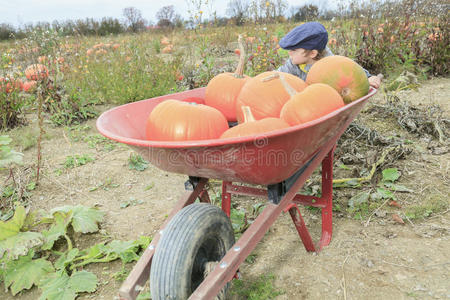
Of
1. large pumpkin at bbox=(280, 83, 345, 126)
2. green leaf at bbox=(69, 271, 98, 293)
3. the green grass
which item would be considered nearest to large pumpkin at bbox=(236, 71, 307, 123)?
large pumpkin at bbox=(280, 83, 345, 126)

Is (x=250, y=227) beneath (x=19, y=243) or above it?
above

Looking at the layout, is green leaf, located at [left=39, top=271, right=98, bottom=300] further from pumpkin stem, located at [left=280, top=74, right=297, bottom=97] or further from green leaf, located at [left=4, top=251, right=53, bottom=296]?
pumpkin stem, located at [left=280, top=74, right=297, bottom=97]

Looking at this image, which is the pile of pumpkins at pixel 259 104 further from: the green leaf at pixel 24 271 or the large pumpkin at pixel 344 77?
the green leaf at pixel 24 271

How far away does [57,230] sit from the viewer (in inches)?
85.7

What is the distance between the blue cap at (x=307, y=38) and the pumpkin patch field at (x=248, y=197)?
46 cm

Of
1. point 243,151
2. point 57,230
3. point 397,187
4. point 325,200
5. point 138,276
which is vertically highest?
point 243,151

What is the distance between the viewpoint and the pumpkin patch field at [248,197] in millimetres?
1562

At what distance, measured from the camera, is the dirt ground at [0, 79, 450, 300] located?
5.80 feet

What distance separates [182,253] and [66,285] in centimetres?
98

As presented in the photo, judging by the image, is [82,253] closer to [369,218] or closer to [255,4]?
[369,218]

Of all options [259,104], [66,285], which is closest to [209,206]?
[259,104]

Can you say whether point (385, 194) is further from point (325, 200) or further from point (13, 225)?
point (13, 225)

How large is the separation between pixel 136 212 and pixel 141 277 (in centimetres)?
142

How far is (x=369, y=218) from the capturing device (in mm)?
2311
